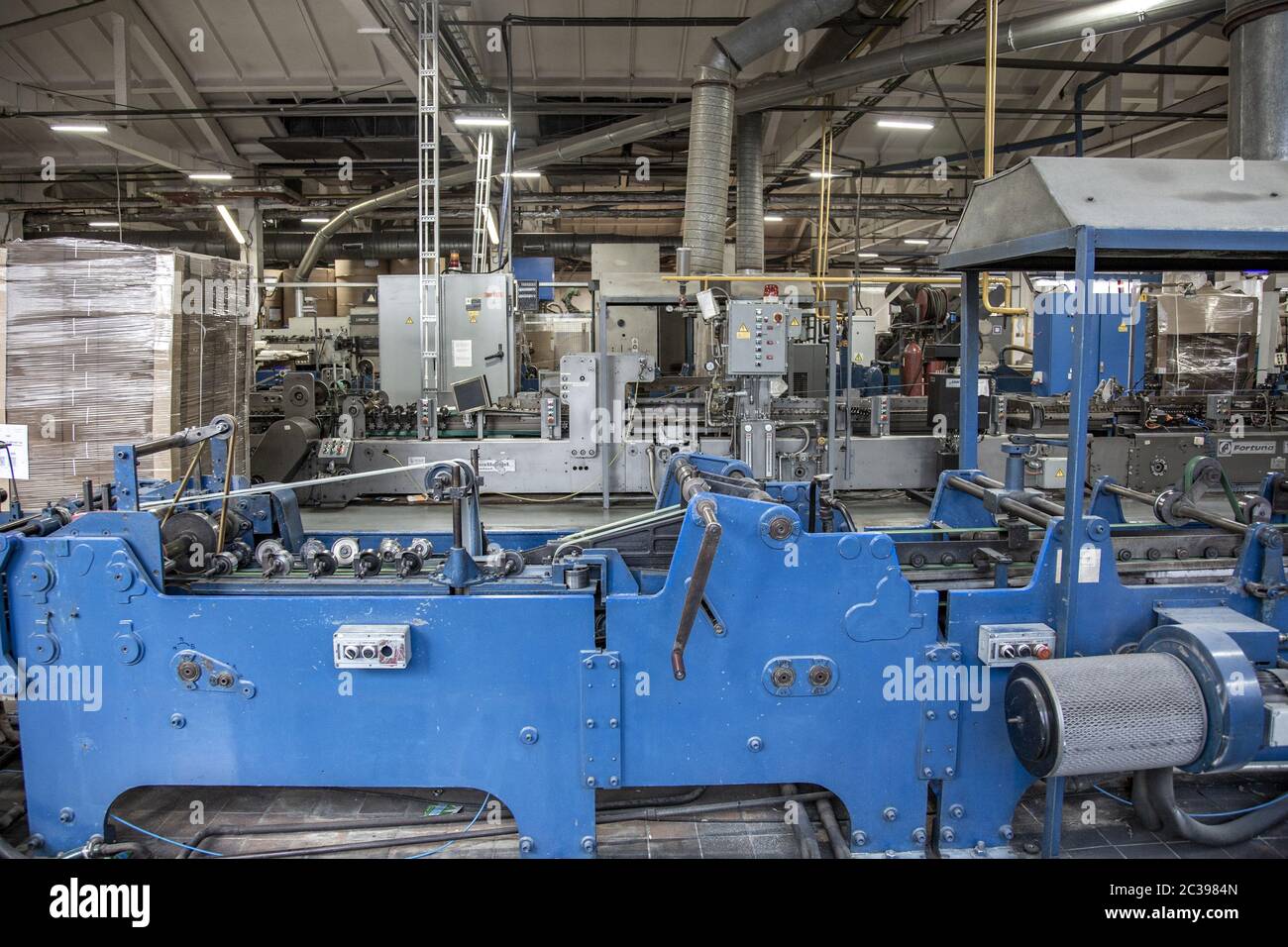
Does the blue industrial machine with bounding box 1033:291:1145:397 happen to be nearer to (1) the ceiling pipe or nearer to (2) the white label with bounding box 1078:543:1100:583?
(2) the white label with bounding box 1078:543:1100:583

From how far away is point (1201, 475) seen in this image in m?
3.07

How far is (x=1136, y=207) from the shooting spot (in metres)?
2.42

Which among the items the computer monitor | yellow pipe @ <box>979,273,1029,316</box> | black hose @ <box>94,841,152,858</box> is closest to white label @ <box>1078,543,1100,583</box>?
yellow pipe @ <box>979,273,1029,316</box>

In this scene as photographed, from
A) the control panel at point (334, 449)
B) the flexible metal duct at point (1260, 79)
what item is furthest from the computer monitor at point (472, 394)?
the flexible metal duct at point (1260, 79)

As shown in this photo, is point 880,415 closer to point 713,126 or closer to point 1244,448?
point 713,126

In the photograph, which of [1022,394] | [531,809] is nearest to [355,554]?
[531,809]

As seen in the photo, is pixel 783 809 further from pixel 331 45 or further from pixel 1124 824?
pixel 331 45

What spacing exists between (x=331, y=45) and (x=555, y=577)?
32.6 feet

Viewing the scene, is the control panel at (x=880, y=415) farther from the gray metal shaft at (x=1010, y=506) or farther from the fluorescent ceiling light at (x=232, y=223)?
the fluorescent ceiling light at (x=232, y=223)

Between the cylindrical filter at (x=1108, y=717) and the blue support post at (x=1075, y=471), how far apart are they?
0.21 metres

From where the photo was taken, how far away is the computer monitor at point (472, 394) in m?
7.73

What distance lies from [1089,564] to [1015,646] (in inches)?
13.6

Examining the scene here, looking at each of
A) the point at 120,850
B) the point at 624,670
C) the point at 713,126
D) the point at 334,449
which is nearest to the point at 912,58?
the point at 713,126

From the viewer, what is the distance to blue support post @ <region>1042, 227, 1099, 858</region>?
7.55 feet
